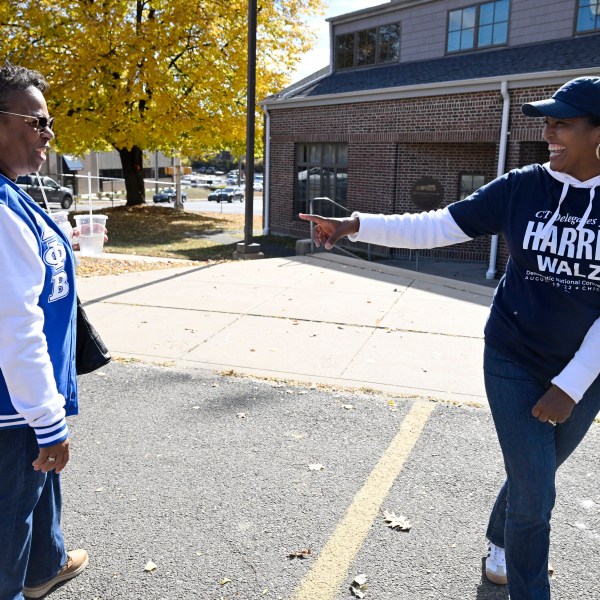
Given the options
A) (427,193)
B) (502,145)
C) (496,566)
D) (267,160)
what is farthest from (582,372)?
(267,160)

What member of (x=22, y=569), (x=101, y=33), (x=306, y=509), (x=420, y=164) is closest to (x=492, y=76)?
(x=420, y=164)

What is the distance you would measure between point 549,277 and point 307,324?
511cm

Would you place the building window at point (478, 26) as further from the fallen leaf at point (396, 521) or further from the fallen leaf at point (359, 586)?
the fallen leaf at point (359, 586)

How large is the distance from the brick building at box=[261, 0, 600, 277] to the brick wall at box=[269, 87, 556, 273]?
0.08 feet

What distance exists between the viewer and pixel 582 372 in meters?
2.20

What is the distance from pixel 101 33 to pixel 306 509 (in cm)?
1683

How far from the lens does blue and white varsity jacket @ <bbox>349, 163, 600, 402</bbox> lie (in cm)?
221

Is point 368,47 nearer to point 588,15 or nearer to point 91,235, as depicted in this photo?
point 588,15

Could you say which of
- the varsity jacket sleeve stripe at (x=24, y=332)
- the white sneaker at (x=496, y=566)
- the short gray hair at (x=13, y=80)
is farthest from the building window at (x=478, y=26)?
the varsity jacket sleeve stripe at (x=24, y=332)

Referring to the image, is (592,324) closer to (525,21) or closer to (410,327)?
(410,327)

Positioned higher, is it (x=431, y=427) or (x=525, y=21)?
(x=525, y=21)

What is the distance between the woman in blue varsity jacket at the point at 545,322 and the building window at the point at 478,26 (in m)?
15.1

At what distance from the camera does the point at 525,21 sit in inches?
598

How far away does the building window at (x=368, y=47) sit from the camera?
18375mm
